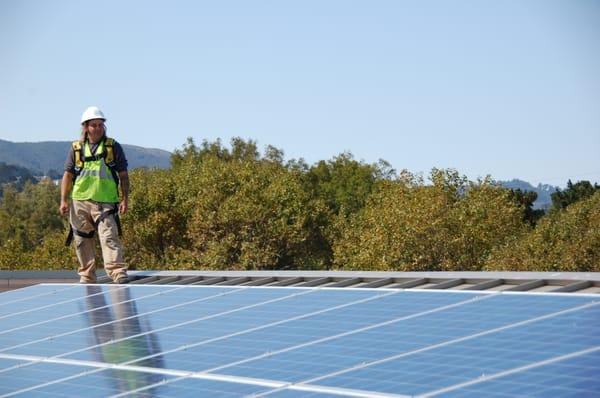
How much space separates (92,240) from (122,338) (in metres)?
5.96

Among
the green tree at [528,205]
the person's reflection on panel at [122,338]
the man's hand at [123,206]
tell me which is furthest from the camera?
the green tree at [528,205]

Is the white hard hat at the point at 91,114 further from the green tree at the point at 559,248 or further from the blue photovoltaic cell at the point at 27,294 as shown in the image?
the green tree at the point at 559,248

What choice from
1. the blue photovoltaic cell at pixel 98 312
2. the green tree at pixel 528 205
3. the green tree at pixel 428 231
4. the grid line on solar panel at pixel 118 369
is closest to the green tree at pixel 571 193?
the green tree at pixel 528 205

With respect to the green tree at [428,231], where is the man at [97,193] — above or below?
above

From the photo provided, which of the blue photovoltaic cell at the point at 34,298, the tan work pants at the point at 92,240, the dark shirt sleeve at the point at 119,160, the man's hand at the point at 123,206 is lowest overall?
the blue photovoltaic cell at the point at 34,298

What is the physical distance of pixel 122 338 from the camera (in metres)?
9.45

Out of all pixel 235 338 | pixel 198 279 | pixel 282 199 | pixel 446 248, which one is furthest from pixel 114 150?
pixel 282 199

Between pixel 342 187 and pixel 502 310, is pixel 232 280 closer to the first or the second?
pixel 502 310

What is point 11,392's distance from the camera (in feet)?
25.6

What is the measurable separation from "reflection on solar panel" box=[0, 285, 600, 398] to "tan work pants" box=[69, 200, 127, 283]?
3424 millimetres

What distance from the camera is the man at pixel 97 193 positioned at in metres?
14.5

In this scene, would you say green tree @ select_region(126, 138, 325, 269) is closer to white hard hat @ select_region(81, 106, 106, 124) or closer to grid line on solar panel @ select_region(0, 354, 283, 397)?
Result: white hard hat @ select_region(81, 106, 106, 124)

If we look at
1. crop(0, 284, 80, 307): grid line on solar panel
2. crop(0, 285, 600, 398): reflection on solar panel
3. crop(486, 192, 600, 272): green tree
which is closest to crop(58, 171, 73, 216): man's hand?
crop(0, 284, 80, 307): grid line on solar panel

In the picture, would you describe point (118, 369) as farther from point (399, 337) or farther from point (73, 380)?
point (399, 337)
